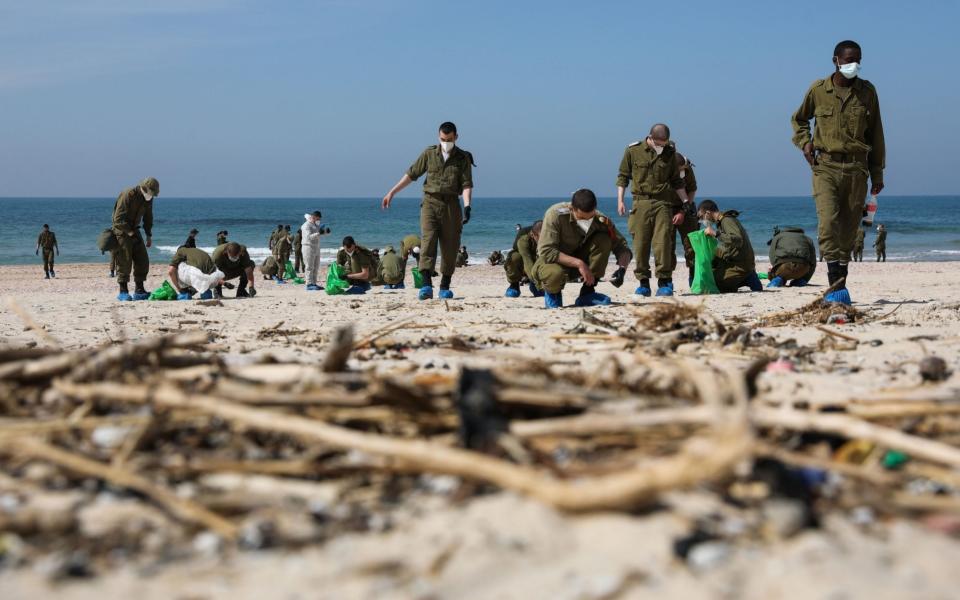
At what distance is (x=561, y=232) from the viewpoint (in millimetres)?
7953

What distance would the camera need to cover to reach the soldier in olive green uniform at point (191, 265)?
11.4 m

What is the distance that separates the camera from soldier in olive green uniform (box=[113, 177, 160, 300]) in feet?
37.5

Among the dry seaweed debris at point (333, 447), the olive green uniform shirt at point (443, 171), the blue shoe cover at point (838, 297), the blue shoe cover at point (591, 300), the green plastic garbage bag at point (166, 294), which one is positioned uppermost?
the olive green uniform shirt at point (443, 171)

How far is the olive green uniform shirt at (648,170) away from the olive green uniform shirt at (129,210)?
228 inches

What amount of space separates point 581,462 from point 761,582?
20.3 inches

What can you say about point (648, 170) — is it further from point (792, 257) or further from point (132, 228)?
point (132, 228)

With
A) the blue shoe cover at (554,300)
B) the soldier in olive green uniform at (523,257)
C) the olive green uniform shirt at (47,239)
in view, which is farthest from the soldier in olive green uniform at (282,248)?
the blue shoe cover at (554,300)

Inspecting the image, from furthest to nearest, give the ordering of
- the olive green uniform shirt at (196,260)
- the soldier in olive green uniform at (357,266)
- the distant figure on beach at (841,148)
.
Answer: the soldier in olive green uniform at (357,266)
the olive green uniform shirt at (196,260)
the distant figure on beach at (841,148)

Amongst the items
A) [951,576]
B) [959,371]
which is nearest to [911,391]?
[959,371]

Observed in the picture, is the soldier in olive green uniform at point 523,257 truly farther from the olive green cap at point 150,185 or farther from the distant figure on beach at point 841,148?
the olive green cap at point 150,185

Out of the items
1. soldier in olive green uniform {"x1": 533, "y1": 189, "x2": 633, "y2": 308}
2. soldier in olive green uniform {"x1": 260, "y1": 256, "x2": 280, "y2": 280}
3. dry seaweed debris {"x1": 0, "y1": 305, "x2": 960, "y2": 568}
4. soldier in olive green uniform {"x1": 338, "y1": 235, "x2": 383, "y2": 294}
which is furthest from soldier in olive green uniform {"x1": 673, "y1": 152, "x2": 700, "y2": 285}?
soldier in olive green uniform {"x1": 260, "y1": 256, "x2": 280, "y2": 280}

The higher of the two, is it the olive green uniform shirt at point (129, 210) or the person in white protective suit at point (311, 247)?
the olive green uniform shirt at point (129, 210)

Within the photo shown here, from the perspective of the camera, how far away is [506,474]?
6.17ft

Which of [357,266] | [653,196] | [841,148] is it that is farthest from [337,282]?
[841,148]
